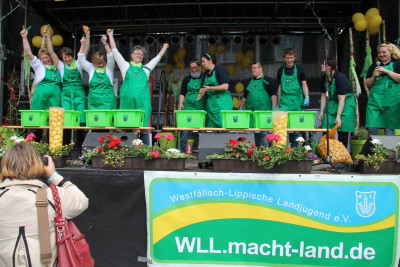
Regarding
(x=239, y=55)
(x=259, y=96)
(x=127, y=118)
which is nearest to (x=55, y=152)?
(x=127, y=118)

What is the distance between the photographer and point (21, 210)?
175cm

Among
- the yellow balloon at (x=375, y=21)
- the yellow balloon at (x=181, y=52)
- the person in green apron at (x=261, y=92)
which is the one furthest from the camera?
the yellow balloon at (x=181, y=52)

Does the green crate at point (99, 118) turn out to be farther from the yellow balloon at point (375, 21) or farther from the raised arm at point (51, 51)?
the yellow balloon at point (375, 21)

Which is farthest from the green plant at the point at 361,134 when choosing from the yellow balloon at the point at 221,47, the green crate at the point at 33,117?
the yellow balloon at the point at 221,47

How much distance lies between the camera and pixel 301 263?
8.61 ft

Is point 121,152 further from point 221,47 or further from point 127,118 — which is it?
point 221,47

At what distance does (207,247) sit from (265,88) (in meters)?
2.73

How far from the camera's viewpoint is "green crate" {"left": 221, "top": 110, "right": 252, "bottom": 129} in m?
3.65

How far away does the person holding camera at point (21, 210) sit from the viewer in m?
1.75

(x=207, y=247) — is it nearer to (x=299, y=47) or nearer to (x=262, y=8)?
(x=262, y=8)

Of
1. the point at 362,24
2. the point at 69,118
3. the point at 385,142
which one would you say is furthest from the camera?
the point at 362,24

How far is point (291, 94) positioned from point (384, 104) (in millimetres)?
1182

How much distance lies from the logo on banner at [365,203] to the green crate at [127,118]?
203cm

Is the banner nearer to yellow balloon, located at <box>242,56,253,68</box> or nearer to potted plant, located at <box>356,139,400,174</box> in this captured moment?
potted plant, located at <box>356,139,400,174</box>
